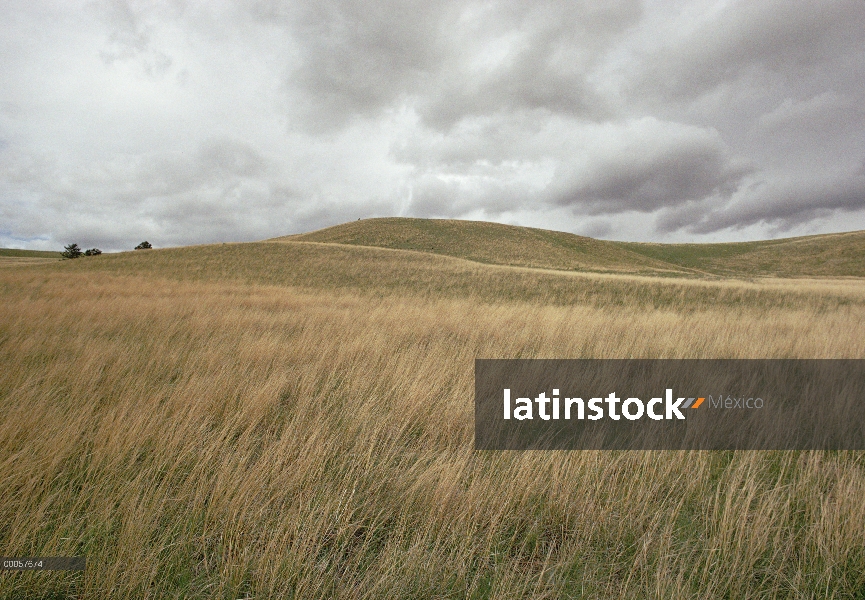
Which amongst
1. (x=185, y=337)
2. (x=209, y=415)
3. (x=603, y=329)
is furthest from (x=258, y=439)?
(x=603, y=329)

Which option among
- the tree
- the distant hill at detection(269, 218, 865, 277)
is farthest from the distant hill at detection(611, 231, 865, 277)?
the tree

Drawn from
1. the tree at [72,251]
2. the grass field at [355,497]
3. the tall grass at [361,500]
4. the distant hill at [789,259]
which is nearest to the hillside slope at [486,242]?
the distant hill at [789,259]

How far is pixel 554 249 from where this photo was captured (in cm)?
6275

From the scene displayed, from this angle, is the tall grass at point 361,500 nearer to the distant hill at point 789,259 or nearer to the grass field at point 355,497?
the grass field at point 355,497

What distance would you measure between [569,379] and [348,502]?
3532 mm

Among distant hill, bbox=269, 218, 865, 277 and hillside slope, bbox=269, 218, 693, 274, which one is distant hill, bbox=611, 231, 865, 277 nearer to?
distant hill, bbox=269, 218, 865, 277

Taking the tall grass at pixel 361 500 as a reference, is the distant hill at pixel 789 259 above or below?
above

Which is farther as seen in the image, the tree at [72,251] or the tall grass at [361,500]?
the tree at [72,251]

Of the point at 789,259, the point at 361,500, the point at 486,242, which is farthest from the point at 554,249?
the point at 361,500

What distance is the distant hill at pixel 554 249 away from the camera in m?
55.3

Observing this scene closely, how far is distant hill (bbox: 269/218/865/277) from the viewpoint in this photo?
5528cm

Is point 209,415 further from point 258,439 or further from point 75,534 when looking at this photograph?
point 75,534

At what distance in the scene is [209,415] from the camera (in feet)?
11.8

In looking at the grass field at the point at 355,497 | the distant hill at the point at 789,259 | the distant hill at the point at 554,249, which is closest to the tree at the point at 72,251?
the distant hill at the point at 554,249
